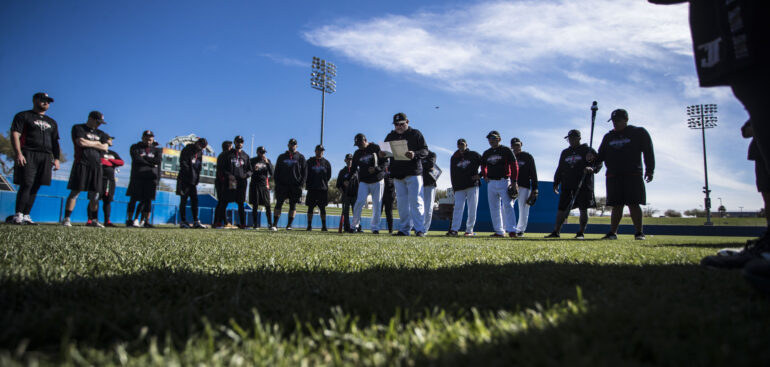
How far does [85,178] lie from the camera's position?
7023mm

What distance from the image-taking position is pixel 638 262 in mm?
2613

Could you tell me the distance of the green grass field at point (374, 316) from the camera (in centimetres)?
86

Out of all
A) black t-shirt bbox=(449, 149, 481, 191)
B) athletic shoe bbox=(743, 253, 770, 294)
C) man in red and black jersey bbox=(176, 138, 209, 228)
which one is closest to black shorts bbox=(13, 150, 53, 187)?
man in red and black jersey bbox=(176, 138, 209, 228)

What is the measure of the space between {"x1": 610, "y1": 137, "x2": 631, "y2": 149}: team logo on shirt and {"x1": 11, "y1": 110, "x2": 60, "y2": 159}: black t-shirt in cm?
938

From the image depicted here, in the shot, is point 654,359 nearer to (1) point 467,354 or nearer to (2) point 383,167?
(1) point 467,354

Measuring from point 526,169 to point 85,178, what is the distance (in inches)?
360

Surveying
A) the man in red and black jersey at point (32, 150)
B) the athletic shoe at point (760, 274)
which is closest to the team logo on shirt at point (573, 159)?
the athletic shoe at point (760, 274)

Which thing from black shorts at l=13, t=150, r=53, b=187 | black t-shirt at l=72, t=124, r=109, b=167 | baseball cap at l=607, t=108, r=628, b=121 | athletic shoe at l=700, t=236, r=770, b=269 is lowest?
athletic shoe at l=700, t=236, r=770, b=269

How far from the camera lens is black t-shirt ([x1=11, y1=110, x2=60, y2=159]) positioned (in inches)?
243

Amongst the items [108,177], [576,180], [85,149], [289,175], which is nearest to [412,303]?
[576,180]

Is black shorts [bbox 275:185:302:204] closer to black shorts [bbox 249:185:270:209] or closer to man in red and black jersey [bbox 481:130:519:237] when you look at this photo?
black shorts [bbox 249:185:270:209]

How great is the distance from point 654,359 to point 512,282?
0.96m

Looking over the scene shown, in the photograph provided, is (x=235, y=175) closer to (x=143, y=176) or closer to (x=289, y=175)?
(x=289, y=175)

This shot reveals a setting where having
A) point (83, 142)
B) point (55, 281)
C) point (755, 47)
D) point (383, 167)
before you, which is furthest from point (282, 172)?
point (755, 47)
